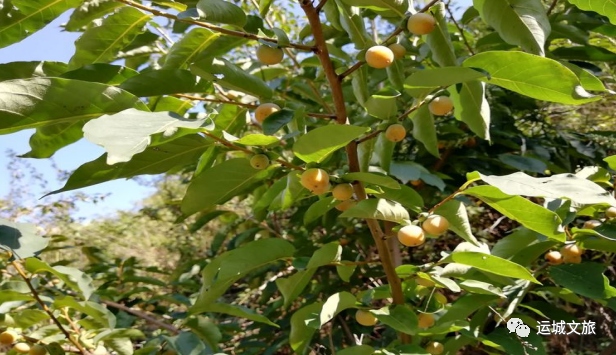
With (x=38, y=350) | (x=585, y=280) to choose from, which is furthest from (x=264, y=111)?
(x=38, y=350)

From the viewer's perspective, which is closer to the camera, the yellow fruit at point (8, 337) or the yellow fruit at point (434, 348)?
the yellow fruit at point (434, 348)

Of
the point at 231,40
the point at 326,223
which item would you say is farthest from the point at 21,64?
the point at 326,223

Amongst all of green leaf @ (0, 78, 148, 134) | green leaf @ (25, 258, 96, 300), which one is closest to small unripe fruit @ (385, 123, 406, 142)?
green leaf @ (0, 78, 148, 134)

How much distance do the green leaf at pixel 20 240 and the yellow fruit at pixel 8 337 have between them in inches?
29.6

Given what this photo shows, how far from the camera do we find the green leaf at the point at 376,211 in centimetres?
86

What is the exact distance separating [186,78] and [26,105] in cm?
27

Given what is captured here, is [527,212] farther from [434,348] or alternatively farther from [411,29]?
[434,348]

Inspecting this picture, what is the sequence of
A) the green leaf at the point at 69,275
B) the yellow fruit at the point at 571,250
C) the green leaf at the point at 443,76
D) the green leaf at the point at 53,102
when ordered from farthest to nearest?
the green leaf at the point at 69,275 < the yellow fruit at the point at 571,250 < the green leaf at the point at 443,76 < the green leaf at the point at 53,102

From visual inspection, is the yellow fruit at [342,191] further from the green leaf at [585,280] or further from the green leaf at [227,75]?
the green leaf at [585,280]

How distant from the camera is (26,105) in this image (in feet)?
2.14

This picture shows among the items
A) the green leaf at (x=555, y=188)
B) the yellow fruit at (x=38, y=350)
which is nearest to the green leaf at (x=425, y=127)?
the green leaf at (x=555, y=188)

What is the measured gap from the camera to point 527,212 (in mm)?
801

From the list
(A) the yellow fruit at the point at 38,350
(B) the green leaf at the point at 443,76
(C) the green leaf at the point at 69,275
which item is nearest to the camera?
(B) the green leaf at the point at 443,76

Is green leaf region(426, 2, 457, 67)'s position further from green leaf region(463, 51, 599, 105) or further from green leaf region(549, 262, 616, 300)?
green leaf region(549, 262, 616, 300)
